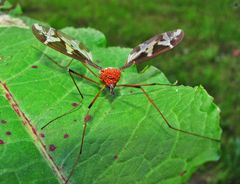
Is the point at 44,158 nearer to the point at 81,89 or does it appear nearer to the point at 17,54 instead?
the point at 81,89

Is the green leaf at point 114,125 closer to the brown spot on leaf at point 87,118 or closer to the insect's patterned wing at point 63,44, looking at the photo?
the brown spot on leaf at point 87,118

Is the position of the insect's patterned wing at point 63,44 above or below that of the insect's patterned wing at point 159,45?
above

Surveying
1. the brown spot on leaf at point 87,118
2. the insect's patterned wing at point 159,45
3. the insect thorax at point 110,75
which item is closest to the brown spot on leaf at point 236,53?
the insect's patterned wing at point 159,45

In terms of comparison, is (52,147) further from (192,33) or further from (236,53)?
(192,33)

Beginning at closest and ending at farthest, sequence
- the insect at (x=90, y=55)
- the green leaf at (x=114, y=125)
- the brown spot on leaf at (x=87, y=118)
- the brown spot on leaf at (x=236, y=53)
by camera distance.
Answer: the green leaf at (x=114, y=125), the brown spot on leaf at (x=87, y=118), the insect at (x=90, y=55), the brown spot on leaf at (x=236, y=53)

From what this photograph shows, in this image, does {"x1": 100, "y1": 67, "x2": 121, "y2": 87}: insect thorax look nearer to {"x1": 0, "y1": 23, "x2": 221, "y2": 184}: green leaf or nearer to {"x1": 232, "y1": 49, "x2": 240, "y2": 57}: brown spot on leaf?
{"x1": 0, "y1": 23, "x2": 221, "y2": 184}: green leaf

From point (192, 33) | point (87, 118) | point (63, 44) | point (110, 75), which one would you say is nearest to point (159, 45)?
point (63, 44)
